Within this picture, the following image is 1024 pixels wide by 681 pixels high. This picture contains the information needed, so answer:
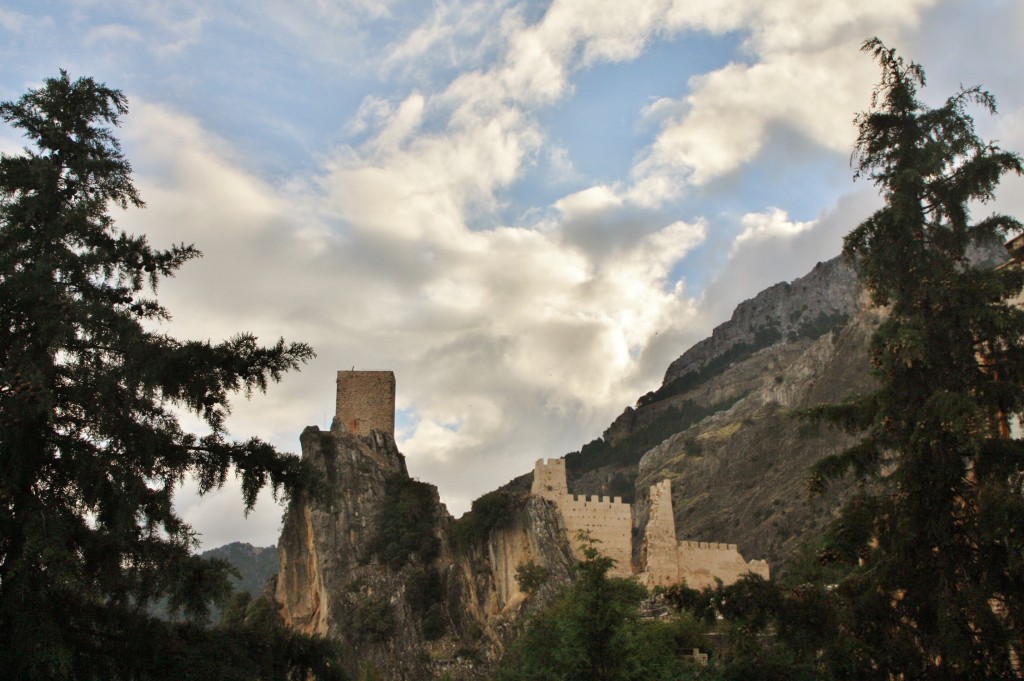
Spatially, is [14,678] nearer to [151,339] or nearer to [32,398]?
[32,398]

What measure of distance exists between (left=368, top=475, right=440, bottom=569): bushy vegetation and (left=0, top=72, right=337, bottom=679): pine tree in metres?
47.1

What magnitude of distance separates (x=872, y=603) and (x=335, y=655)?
755cm

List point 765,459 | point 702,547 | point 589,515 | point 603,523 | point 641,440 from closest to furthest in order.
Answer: point 702,547
point 603,523
point 589,515
point 765,459
point 641,440

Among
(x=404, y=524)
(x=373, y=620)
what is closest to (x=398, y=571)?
(x=404, y=524)

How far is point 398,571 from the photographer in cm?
5841

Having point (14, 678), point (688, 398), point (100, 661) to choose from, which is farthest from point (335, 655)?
point (688, 398)

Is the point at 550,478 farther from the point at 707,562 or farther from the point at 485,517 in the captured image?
the point at 707,562

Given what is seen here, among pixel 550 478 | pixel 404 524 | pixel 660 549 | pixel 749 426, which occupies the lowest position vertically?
pixel 660 549

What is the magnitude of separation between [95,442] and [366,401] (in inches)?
2155

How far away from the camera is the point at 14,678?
1083 cm

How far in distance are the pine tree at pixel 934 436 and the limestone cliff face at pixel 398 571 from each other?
119ft

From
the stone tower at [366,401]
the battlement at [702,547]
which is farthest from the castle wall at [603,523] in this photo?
the stone tower at [366,401]

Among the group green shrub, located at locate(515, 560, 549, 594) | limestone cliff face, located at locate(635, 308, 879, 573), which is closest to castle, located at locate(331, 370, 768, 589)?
green shrub, located at locate(515, 560, 549, 594)

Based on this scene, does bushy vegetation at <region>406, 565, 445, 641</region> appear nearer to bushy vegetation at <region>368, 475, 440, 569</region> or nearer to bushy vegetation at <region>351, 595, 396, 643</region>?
bushy vegetation at <region>368, 475, 440, 569</region>
